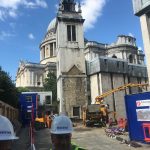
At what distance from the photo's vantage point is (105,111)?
2895 cm

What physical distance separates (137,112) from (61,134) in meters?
10.2

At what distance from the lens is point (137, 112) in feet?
40.7

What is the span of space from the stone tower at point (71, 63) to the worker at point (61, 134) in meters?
32.7

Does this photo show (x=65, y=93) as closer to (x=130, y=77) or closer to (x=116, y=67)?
(x=116, y=67)

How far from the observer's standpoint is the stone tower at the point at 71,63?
118 ft

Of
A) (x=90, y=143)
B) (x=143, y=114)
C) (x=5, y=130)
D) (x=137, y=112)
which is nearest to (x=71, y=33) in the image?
(x=90, y=143)

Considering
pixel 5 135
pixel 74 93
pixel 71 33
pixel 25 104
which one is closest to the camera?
pixel 5 135

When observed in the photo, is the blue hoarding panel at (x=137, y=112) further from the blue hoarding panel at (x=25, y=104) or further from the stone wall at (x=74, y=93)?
the stone wall at (x=74, y=93)

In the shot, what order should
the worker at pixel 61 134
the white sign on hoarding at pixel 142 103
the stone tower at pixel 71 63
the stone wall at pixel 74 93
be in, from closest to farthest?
the worker at pixel 61 134 → the white sign on hoarding at pixel 142 103 → the stone wall at pixel 74 93 → the stone tower at pixel 71 63

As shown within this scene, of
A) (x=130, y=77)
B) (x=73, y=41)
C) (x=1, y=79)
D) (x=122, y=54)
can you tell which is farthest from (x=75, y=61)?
(x=122, y=54)

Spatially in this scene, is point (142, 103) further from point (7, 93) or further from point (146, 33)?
point (7, 93)

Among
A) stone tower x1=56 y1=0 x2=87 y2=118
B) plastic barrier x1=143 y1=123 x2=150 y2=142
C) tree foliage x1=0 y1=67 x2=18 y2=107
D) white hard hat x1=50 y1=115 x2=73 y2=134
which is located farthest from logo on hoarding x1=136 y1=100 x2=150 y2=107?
stone tower x1=56 y1=0 x2=87 y2=118

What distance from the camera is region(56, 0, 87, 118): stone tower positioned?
36062 millimetres

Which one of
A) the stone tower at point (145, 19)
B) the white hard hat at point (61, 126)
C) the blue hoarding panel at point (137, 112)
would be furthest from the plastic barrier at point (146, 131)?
the white hard hat at point (61, 126)
